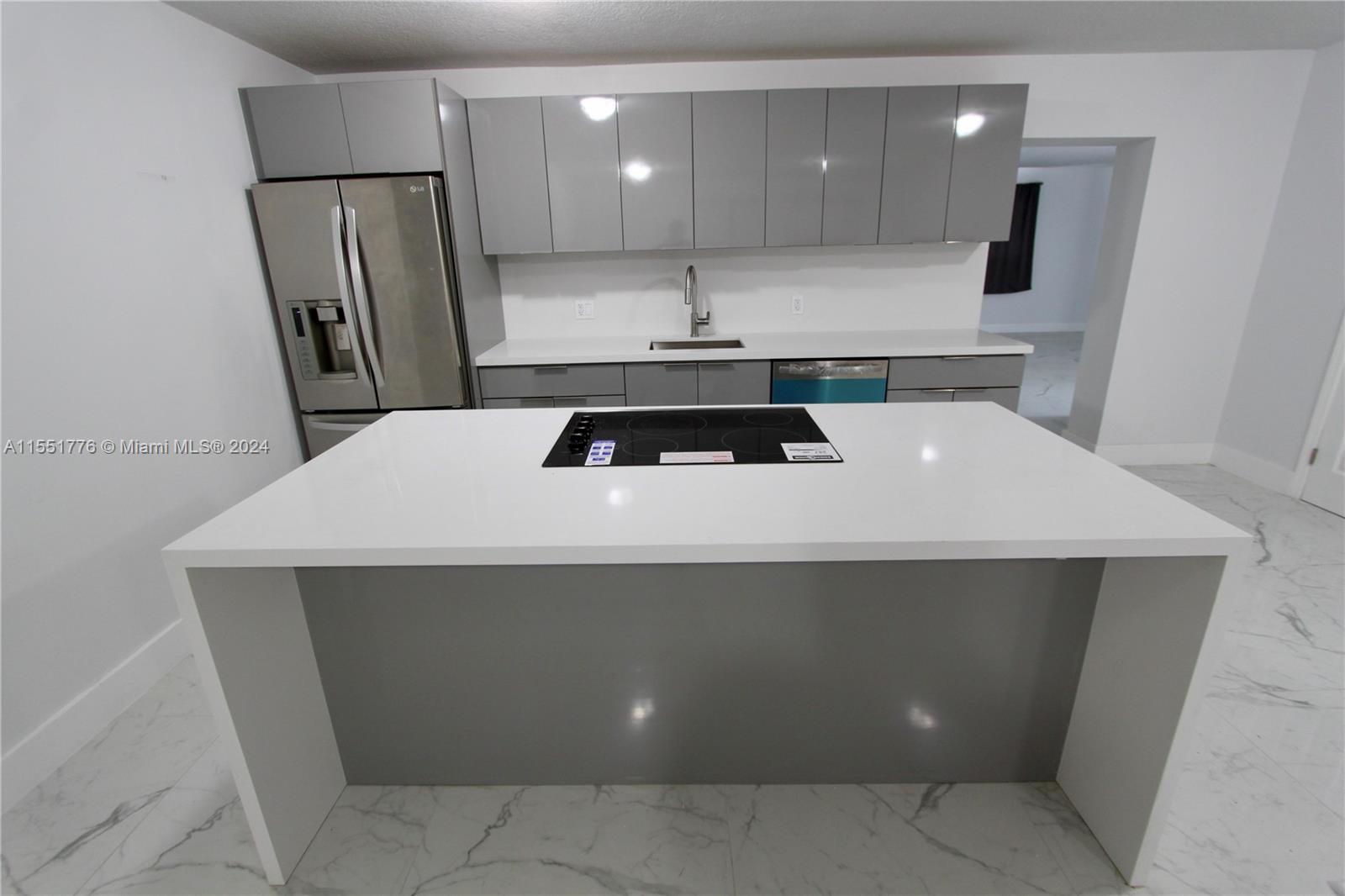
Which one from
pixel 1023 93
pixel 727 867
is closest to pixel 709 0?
pixel 1023 93

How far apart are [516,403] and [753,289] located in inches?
59.7

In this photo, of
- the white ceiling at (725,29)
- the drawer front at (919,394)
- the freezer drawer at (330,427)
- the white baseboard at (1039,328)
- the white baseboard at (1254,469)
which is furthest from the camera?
the white baseboard at (1039,328)

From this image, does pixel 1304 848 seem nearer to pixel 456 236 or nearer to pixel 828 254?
pixel 828 254

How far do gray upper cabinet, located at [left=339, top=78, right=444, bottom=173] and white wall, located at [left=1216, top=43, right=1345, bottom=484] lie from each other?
4319mm

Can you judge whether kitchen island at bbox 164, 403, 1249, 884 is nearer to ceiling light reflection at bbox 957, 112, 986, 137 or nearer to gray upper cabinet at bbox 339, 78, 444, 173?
gray upper cabinet at bbox 339, 78, 444, 173

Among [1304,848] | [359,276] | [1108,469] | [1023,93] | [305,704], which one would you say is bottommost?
[1304,848]

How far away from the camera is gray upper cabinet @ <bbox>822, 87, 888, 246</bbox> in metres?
2.90

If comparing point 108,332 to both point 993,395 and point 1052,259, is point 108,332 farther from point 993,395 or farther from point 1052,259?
point 1052,259

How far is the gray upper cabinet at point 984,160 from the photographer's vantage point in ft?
9.53

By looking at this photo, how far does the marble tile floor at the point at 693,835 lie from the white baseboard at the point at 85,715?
0.04 m

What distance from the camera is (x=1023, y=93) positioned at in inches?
114

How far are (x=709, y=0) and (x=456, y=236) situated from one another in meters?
1.45

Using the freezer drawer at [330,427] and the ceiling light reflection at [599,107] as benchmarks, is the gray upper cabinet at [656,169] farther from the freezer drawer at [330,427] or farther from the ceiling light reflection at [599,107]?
the freezer drawer at [330,427]

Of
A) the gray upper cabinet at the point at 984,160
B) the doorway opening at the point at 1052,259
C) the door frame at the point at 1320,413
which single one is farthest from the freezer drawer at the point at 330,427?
the doorway opening at the point at 1052,259
